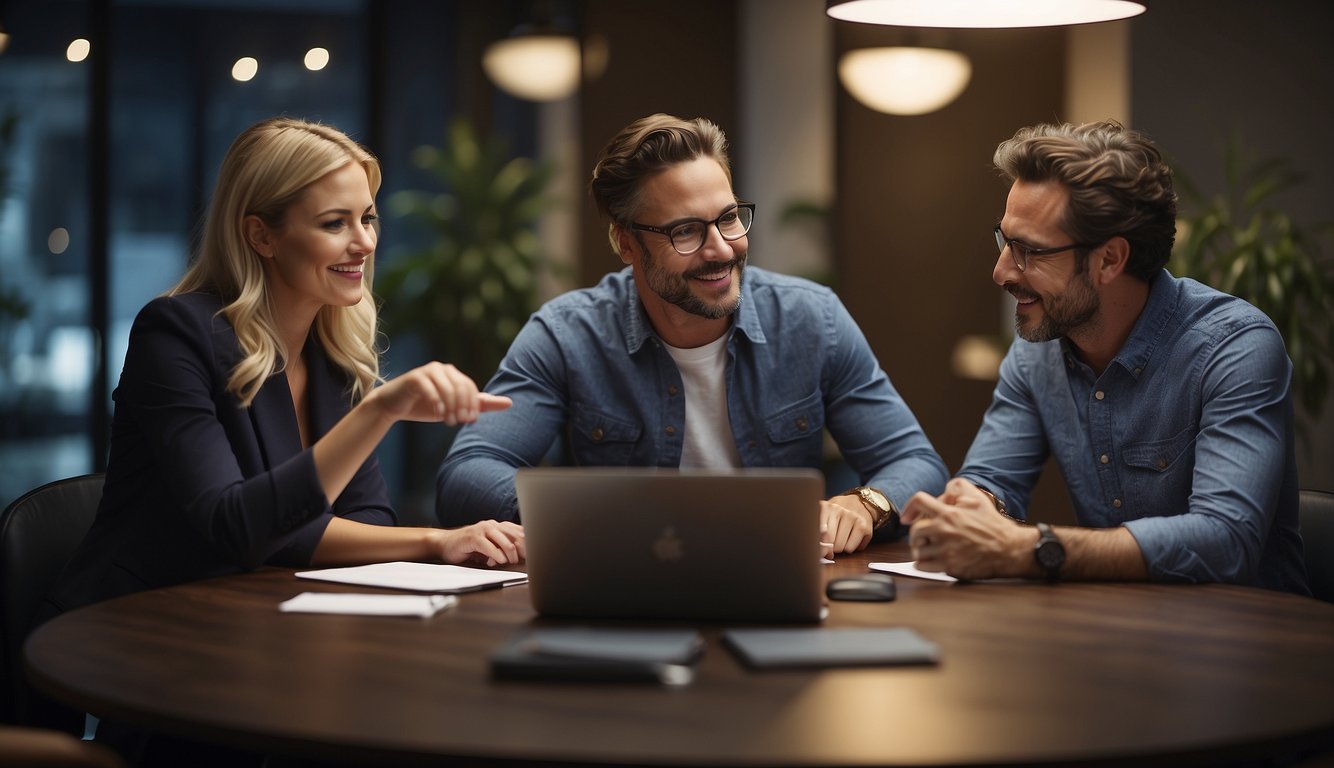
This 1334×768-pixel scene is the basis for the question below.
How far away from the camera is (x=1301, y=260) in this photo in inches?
154

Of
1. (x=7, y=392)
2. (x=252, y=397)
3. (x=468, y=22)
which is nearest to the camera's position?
(x=252, y=397)

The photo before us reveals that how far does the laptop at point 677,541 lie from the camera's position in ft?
4.63

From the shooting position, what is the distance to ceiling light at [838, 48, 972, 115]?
205 inches

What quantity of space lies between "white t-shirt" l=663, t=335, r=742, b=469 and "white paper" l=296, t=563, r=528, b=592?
29.6 inches

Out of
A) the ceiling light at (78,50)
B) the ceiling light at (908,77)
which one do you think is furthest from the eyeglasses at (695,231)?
the ceiling light at (78,50)

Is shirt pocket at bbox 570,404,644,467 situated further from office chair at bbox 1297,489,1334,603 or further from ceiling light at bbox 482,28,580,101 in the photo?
ceiling light at bbox 482,28,580,101

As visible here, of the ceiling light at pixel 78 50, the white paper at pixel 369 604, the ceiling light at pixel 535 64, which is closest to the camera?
the white paper at pixel 369 604

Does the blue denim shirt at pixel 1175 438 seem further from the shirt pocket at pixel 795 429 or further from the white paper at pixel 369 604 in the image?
the white paper at pixel 369 604

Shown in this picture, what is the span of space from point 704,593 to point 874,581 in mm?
307

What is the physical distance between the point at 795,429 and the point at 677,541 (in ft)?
3.74

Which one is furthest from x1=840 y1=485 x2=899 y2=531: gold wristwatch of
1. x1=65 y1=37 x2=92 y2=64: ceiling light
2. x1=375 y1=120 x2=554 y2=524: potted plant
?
x1=65 y1=37 x2=92 y2=64: ceiling light

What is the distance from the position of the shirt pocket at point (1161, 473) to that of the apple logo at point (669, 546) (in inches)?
40.6

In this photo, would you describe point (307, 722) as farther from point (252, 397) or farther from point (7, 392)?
point (7, 392)

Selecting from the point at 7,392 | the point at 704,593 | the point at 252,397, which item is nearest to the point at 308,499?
the point at 252,397
